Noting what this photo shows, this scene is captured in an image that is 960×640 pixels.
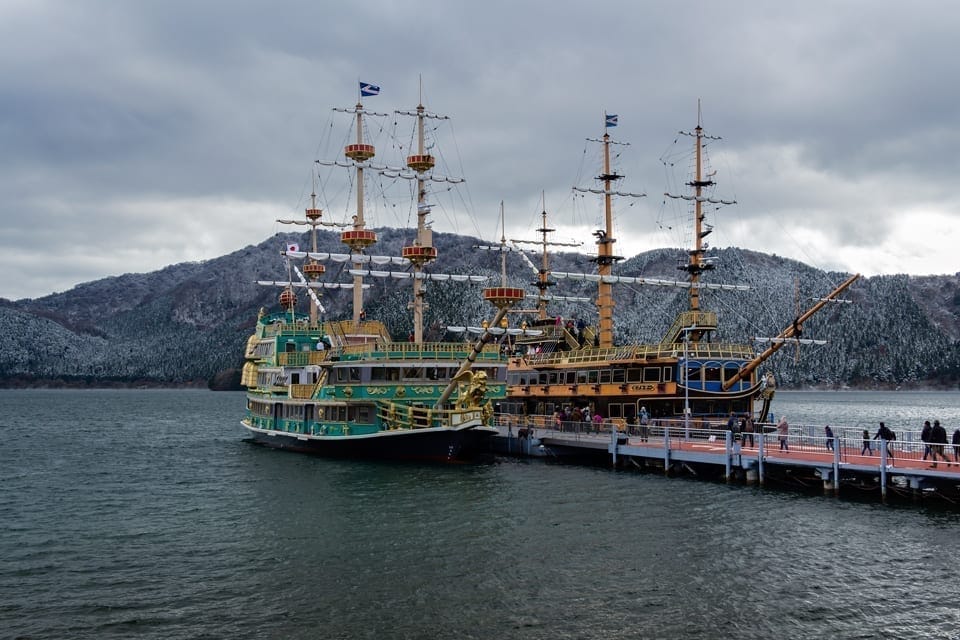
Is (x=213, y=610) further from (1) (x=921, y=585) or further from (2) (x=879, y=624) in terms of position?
(1) (x=921, y=585)

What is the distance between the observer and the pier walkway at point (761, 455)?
115 feet

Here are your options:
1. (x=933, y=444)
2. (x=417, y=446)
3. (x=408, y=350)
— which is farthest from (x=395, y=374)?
(x=933, y=444)

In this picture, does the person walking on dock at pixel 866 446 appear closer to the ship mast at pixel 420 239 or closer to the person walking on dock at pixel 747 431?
the person walking on dock at pixel 747 431

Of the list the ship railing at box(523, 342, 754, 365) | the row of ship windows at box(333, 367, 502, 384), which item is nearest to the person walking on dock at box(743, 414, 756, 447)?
the ship railing at box(523, 342, 754, 365)

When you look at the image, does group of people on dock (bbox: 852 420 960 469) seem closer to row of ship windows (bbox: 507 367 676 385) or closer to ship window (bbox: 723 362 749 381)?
ship window (bbox: 723 362 749 381)

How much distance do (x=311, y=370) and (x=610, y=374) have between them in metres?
19.5

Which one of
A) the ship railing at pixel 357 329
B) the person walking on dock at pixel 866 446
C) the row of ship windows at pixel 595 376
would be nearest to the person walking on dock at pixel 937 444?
the person walking on dock at pixel 866 446

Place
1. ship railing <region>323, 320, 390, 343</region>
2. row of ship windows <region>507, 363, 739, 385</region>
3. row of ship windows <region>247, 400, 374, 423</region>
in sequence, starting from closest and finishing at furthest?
row of ship windows <region>247, 400, 374, 423</region> < row of ship windows <region>507, 363, 739, 385</region> < ship railing <region>323, 320, 390, 343</region>

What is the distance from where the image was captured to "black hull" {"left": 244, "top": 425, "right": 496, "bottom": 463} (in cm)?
4716

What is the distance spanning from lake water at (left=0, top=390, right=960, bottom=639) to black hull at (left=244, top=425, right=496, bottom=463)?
2949 millimetres

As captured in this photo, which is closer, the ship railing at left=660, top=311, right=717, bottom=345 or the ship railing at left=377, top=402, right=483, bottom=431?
the ship railing at left=377, top=402, right=483, bottom=431

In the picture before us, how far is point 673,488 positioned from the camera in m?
40.0

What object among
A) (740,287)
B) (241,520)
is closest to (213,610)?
(241,520)

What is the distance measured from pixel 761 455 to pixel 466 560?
17992 mm
